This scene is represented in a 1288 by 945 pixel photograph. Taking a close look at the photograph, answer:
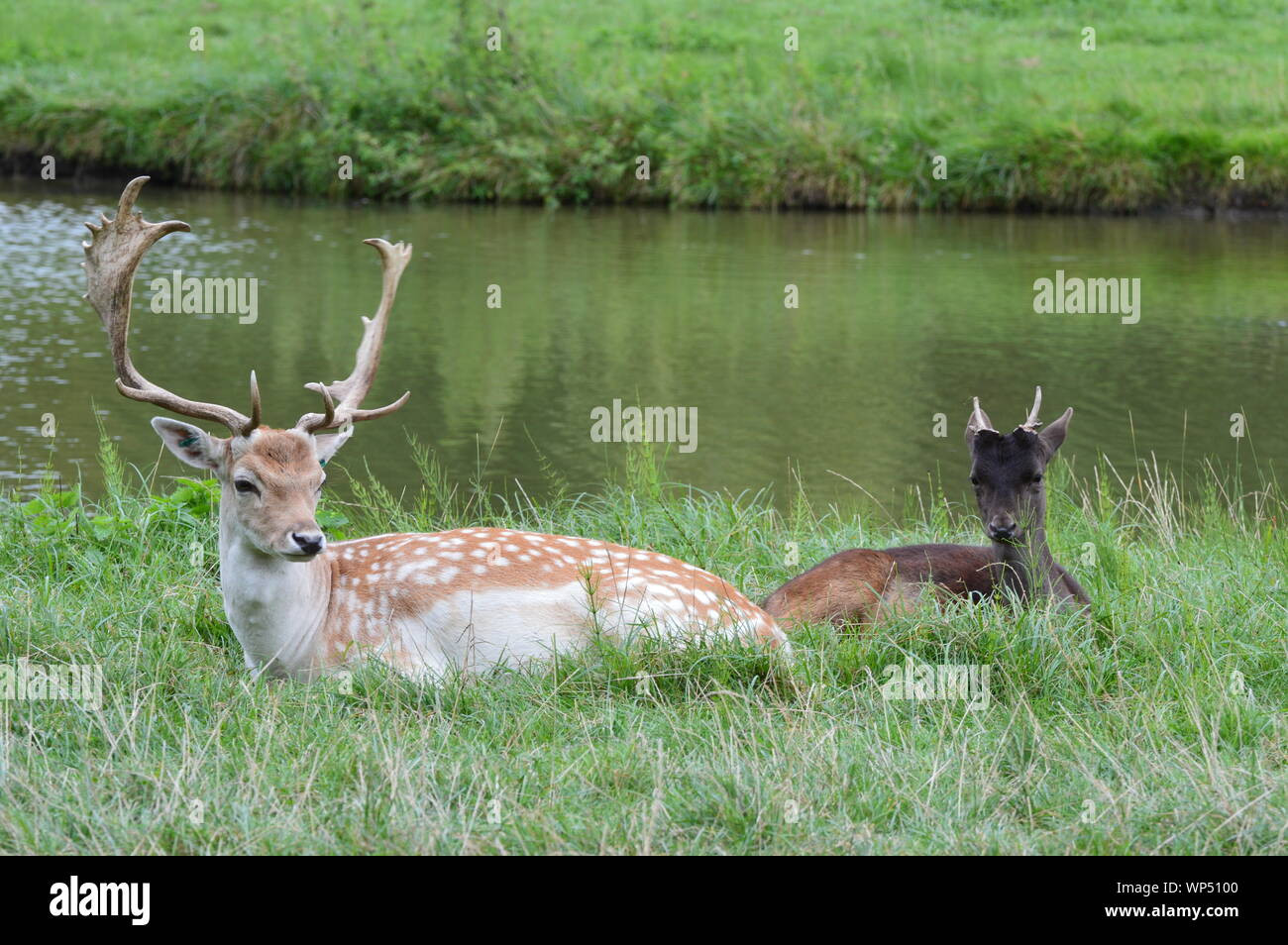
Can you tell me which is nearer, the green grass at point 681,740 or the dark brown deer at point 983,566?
the green grass at point 681,740

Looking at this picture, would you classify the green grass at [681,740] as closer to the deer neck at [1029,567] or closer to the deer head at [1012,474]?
the deer neck at [1029,567]

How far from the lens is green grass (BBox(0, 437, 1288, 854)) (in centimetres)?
387

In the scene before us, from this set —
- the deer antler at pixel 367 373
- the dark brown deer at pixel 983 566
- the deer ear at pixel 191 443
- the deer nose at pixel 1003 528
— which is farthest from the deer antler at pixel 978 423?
the deer ear at pixel 191 443

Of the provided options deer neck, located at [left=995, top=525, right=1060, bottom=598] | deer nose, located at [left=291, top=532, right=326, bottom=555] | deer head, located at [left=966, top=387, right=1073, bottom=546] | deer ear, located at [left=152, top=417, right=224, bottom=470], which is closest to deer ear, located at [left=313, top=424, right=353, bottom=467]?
deer ear, located at [left=152, top=417, right=224, bottom=470]

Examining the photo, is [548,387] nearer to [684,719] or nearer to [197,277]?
[197,277]

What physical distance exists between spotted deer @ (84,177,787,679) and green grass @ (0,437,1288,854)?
0.57 feet

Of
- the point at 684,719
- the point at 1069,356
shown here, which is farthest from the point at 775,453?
the point at 684,719

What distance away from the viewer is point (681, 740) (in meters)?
4.45

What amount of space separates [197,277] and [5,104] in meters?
10.0

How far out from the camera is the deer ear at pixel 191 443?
Result: 17.0 ft

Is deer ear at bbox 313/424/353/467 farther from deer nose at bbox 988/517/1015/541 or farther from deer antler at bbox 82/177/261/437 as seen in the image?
deer nose at bbox 988/517/1015/541

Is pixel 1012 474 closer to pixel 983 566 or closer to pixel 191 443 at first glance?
pixel 983 566

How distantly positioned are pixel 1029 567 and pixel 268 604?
2.55 metres

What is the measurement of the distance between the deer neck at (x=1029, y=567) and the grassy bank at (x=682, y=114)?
1662cm
